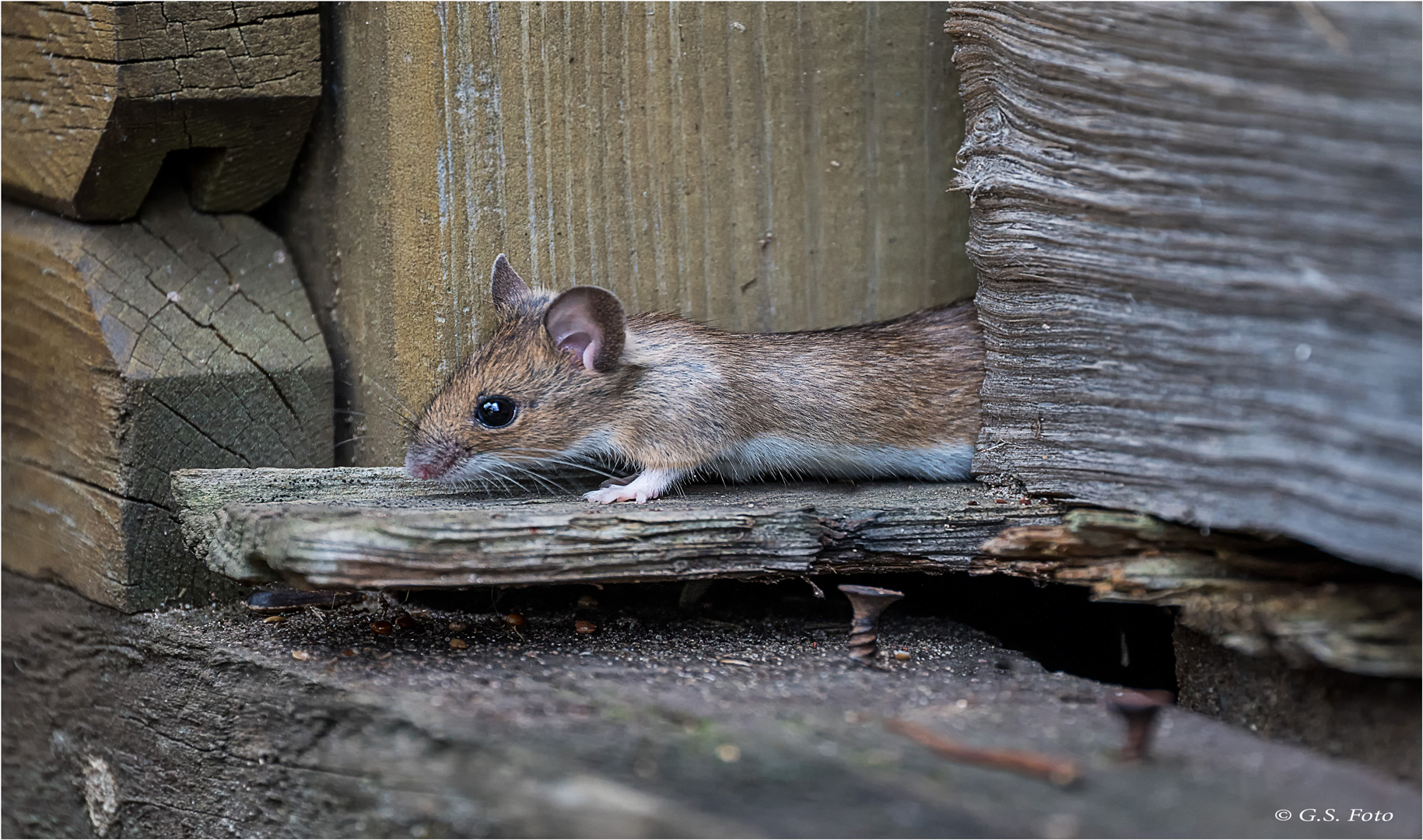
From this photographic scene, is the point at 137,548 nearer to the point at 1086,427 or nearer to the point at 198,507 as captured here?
the point at 198,507

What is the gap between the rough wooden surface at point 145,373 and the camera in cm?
451

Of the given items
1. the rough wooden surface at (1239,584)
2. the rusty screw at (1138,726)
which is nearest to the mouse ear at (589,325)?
the rough wooden surface at (1239,584)

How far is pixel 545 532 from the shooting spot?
10.9 ft

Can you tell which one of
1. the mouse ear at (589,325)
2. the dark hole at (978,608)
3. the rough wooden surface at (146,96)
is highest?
the rough wooden surface at (146,96)

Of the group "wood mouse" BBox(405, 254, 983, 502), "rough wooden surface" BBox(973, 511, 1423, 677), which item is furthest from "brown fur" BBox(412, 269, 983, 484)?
"rough wooden surface" BBox(973, 511, 1423, 677)

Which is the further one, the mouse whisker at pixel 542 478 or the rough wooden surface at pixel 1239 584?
the mouse whisker at pixel 542 478

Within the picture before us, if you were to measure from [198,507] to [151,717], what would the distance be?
86cm

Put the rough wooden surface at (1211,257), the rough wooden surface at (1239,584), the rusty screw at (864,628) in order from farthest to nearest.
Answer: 1. the rusty screw at (864,628)
2. the rough wooden surface at (1239,584)
3. the rough wooden surface at (1211,257)

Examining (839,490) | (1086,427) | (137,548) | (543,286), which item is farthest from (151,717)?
(1086,427)

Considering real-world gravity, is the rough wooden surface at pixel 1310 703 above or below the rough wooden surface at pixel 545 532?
below

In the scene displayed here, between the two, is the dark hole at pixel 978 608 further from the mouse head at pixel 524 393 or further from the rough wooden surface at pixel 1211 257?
the rough wooden surface at pixel 1211 257

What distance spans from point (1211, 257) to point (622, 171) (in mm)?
2209

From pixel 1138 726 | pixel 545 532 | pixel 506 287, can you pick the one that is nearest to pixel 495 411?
pixel 506 287

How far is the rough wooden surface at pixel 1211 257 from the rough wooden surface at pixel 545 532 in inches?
18.2
